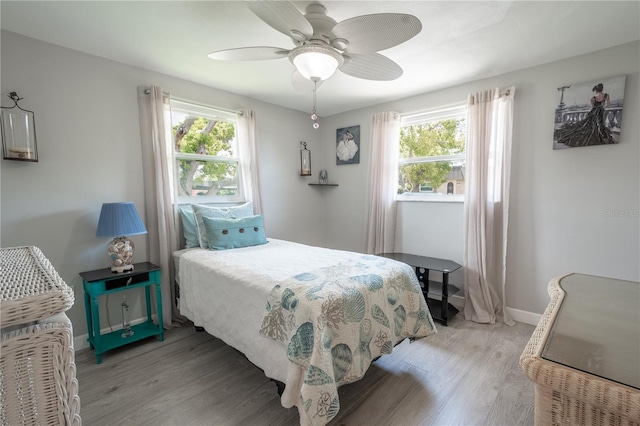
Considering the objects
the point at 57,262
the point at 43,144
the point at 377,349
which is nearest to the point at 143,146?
the point at 43,144

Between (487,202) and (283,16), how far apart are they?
94.4 inches

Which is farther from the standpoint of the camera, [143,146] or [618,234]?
[143,146]

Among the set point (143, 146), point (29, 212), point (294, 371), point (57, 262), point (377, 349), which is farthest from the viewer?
point (143, 146)

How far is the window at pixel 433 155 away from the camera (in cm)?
→ 308

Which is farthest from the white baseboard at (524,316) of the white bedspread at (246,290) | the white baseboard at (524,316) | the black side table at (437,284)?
the white bedspread at (246,290)

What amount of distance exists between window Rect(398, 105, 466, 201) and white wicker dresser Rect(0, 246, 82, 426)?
3.20m

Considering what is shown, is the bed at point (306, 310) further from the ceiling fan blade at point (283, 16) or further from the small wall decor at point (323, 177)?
the small wall decor at point (323, 177)

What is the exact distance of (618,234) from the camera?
7.27ft

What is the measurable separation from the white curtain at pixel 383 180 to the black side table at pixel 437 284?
1.38 ft

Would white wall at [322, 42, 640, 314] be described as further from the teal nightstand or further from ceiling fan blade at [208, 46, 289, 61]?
the teal nightstand

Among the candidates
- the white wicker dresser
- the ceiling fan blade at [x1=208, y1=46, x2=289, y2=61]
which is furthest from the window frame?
the white wicker dresser

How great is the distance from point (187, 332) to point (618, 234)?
3.68m

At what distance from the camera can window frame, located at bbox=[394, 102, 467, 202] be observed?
3.02 m

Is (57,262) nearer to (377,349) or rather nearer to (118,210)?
(118,210)
